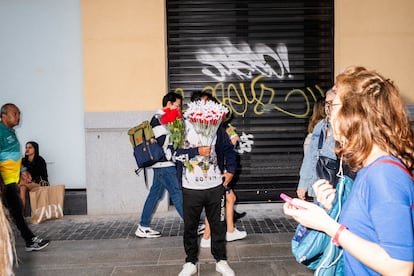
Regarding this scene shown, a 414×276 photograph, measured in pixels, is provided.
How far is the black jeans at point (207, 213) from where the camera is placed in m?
4.68

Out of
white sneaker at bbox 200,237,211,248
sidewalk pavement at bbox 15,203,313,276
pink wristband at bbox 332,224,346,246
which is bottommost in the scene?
sidewalk pavement at bbox 15,203,313,276

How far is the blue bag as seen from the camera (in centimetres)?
212

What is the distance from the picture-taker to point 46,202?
7188 mm

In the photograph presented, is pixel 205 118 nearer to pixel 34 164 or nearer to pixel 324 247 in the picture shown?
pixel 324 247

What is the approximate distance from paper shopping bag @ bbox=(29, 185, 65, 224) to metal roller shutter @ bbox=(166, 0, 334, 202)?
267 cm

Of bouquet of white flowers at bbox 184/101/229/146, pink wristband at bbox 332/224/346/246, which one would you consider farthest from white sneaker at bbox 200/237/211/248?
pink wristband at bbox 332/224/346/246

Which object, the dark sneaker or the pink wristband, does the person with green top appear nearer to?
the dark sneaker

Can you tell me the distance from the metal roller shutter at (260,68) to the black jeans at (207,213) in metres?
3.10

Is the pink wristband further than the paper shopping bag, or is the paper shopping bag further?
the paper shopping bag

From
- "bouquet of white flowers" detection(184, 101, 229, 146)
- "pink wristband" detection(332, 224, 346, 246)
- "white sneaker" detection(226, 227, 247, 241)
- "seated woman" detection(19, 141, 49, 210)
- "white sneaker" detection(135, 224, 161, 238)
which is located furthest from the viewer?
"seated woman" detection(19, 141, 49, 210)

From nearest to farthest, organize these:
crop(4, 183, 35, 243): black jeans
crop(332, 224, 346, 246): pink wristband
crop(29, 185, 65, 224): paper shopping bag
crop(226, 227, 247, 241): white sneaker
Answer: crop(332, 224, 346, 246): pink wristband
crop(4, 183, 35, 243): black jeans
crop(226, 227, 247, 241): white sneaker
crop(29, 185, 65, 224): paper shopping bag

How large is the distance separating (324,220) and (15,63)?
7.24 meters

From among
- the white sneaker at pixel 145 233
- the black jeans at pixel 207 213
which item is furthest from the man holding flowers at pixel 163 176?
the black jeans at pixel 207 213

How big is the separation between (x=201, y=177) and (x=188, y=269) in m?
1.04
